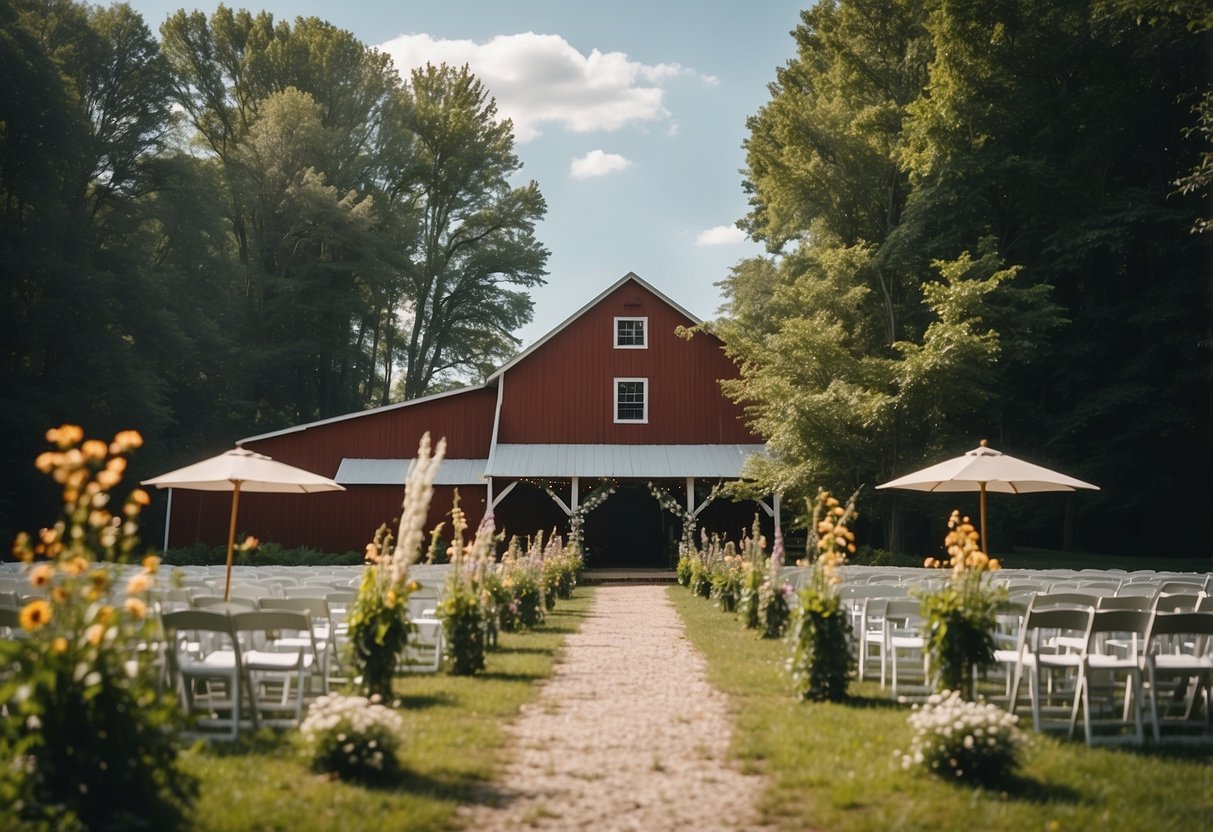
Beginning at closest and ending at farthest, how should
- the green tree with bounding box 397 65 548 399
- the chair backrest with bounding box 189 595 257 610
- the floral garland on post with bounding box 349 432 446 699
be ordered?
the floral garland on post with bounding box 349 432 446 699 → the chair backrest with bounding box 189 595 257 610 → the green tree with bounding box 397 65 548 399

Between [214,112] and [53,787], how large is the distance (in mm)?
41982

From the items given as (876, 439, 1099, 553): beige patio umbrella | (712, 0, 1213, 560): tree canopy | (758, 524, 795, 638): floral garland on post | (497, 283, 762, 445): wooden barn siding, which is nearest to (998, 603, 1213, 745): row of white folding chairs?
(876, 439, 1099, 553): beige patio umbrella

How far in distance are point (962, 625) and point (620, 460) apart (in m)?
20.2

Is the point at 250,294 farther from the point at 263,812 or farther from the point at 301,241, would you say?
the point at 263,812

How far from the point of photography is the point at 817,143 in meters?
26.2

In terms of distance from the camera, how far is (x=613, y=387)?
93.4 feet

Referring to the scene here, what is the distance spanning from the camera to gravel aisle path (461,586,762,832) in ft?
16.0

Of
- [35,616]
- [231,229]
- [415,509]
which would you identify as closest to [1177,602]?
[415,509]

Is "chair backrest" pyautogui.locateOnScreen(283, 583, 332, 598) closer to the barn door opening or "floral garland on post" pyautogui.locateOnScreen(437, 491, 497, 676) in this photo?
"floral garland on post" pyautogui.locateOnScreen(437, 491, 497, 676)

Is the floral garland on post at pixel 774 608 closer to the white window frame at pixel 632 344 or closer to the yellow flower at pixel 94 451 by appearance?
the yellow flower at pixel 94 451

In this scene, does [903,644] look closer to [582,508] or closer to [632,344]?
[582,508]

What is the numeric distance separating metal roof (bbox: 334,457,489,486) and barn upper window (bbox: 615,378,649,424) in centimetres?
399

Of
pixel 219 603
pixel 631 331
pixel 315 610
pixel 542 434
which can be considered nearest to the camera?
pixel 315 610

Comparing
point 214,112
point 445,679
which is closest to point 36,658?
point 445,679
